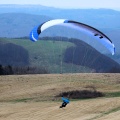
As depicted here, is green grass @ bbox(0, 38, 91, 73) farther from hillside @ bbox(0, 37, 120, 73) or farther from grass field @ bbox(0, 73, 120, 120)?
grass field @ bbox(0, 73, 120, 120)

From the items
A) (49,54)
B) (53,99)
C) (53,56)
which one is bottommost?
(53,99)

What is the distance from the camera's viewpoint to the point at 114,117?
2412 centimetres

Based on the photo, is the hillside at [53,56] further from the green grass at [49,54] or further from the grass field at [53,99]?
the grass field at [53,99]

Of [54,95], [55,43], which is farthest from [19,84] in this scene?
[55,43]

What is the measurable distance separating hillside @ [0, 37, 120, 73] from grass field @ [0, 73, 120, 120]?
53.6 m

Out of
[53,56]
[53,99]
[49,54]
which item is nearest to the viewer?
[53,99]

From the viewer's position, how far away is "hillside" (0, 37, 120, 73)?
10881cm

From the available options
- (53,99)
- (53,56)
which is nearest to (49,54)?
(53,56)

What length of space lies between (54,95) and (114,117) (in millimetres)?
13442

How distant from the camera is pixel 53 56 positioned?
11838 centimetres

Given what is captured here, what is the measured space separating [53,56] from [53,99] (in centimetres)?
8412

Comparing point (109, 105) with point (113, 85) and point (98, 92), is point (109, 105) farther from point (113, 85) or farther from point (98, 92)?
point (113, 85)

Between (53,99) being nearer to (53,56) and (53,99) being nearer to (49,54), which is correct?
(53,56)

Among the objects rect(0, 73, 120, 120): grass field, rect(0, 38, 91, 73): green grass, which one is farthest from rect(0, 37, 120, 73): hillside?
rect(0, 73, 120, 120): grass field
